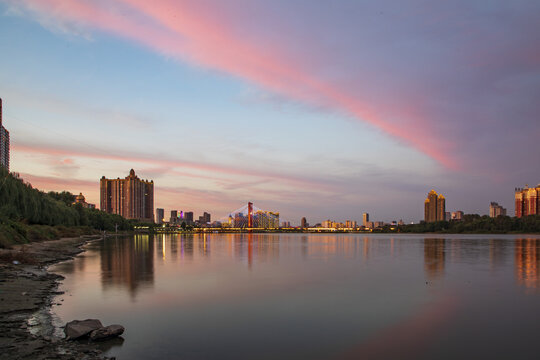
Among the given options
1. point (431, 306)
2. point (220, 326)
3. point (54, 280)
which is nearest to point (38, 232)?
point (54, 280)

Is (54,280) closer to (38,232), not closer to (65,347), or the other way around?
(65,347)

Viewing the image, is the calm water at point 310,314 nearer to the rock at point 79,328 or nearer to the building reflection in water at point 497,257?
the rock at point 79,328

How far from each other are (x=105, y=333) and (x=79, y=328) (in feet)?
2.53

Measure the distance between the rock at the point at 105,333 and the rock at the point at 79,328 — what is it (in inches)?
8.0

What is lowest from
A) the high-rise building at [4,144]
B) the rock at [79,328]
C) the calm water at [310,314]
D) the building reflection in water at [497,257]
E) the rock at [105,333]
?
the building reflection in water at [497,257]

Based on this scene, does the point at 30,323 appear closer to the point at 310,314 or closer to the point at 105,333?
the point at 105,333

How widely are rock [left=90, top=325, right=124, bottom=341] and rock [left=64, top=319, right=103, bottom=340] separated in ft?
0.67

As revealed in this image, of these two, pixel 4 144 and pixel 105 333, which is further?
pixel 4 144

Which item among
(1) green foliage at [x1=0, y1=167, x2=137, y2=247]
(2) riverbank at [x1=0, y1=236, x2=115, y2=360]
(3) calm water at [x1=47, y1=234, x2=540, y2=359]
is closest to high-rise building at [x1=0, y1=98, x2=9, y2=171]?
(1) green foliage at [x1=0, y1=167, x2=137, y2=247]

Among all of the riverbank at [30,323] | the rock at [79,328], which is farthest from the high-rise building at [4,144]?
the rock at [79,328]

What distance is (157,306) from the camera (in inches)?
674

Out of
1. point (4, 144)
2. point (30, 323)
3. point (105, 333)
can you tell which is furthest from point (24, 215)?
point (4, 144)

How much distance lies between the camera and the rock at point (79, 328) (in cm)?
1103

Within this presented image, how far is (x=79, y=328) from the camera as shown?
11289 millimetres
